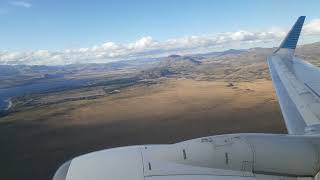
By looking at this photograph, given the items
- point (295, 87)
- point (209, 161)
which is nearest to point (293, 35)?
point (295, 87)

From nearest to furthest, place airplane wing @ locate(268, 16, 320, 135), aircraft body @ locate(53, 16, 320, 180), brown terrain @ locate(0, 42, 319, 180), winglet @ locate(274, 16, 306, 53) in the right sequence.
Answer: aircraft body @ locate(53, 16, 320, 180) → airplane wing @ locate(268, 16, 320, 135) → winglet @ locate(274, 16, 306, 53) → brown terrain @ locate(0, 42, 319, 180)

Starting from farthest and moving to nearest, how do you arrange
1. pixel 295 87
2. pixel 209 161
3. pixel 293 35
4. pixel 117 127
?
pixel 117 127, pixel 293 35, pixel 295 87, pixel 209 161

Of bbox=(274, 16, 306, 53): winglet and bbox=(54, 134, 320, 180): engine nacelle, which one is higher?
bbox=(274, 16, 306, 53): winglet

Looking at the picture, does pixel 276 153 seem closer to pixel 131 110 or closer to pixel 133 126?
pixel 133 126

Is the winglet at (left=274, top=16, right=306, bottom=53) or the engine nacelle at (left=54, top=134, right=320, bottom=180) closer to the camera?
the engine nacelle at (left=54, top=134, right=320, bottom=180)

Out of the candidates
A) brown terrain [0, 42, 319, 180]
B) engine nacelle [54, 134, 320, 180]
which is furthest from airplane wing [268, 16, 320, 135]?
brown terrain [0, 42, 319, 180]

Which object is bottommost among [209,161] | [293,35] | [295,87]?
[209,161]

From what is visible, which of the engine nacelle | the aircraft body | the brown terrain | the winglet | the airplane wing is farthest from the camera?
the brown terrain

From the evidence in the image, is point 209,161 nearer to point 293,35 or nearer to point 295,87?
point 295,87

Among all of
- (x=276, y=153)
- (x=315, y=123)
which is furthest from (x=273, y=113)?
(x=276, y=153)

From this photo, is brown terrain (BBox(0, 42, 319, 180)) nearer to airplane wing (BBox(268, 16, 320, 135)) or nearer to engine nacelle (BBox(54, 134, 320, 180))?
airplane wing (BBox(268, 16, 320, 135))
